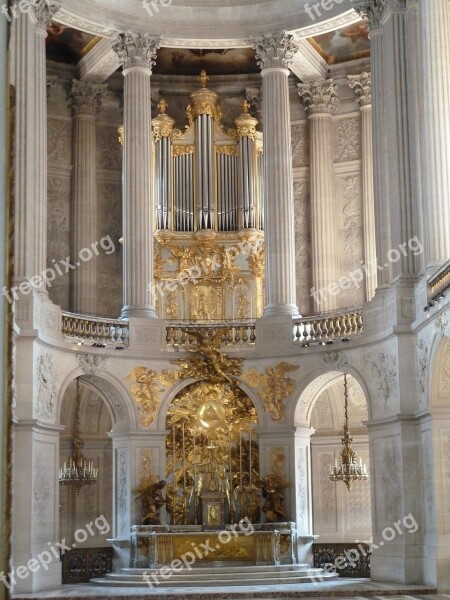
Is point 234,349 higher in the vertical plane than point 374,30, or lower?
lower

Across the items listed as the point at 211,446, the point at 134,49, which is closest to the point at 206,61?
the point at 134,49

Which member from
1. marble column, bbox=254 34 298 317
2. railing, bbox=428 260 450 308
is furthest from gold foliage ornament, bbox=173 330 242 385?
railing, bbox=428 260 450 308

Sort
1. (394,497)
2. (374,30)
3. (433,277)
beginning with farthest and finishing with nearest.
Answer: (374,30) → (394,497) → (433,277)

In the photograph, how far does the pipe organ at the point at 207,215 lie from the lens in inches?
1120

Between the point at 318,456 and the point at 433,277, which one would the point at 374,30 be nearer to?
the point at 433,277

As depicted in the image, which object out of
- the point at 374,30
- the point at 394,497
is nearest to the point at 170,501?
the point at 394,497

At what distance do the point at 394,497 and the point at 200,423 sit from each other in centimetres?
563

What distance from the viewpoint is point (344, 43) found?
96.8ft

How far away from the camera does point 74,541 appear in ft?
89.0

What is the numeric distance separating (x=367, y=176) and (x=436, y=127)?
7.28m

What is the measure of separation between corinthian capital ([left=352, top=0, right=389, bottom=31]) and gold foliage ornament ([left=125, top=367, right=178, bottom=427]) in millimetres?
9549

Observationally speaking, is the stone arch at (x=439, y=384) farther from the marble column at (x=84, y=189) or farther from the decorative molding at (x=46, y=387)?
the marble column at (x=84, y=189)

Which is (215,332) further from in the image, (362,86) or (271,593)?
(362,86)

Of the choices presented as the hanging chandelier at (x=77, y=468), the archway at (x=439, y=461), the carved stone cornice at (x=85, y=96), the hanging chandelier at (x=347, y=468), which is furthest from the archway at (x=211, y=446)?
the carved stone cornice at (x=85, y=96)
